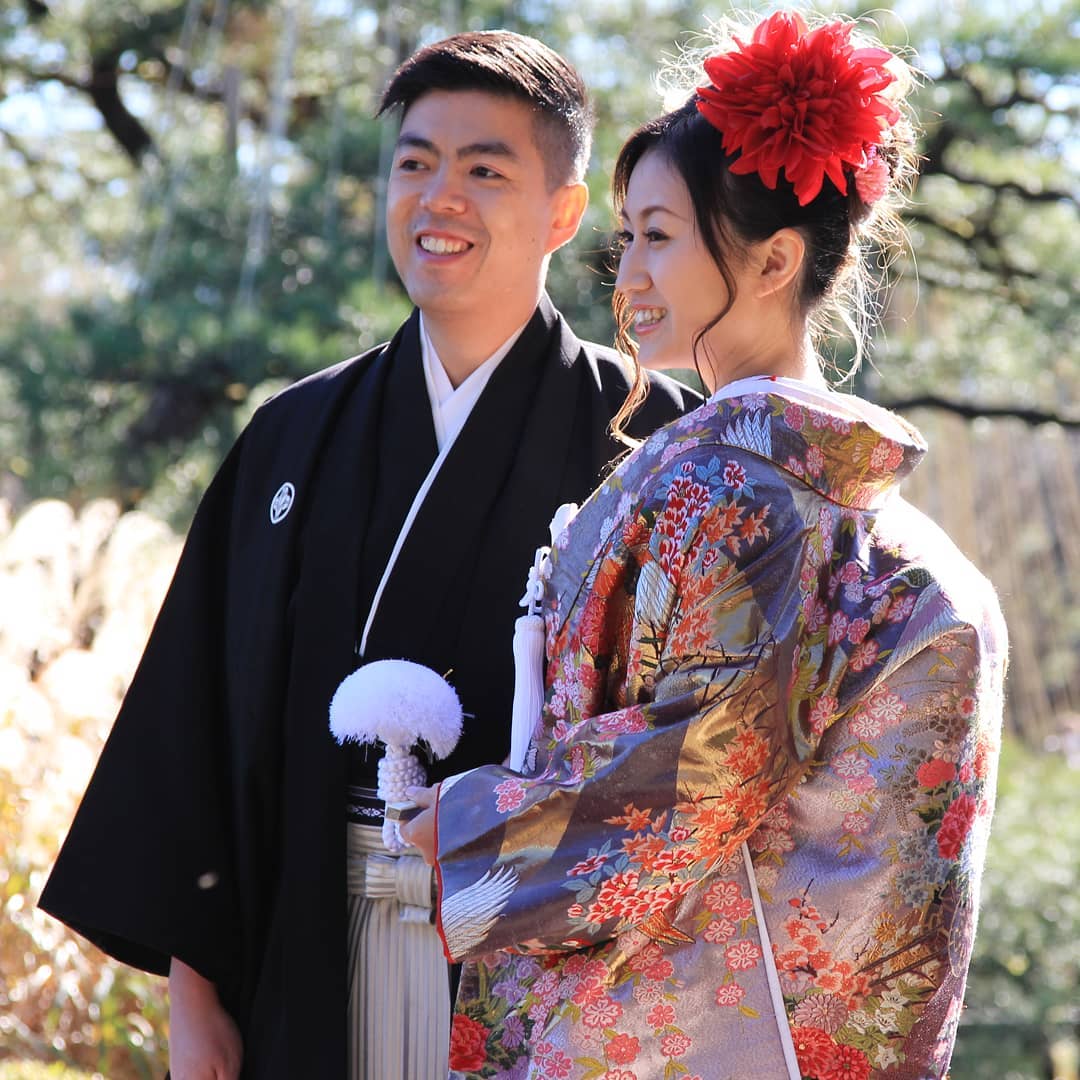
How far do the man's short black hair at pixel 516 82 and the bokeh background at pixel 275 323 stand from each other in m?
0.94

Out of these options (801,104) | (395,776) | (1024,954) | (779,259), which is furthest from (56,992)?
(1024,954)

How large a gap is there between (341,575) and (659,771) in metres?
0.81

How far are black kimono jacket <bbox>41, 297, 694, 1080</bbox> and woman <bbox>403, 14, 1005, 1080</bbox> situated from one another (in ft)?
1.64

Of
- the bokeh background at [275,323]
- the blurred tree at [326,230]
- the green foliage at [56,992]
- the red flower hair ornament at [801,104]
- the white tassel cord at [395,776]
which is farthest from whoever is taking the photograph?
the blurred tree at [326,230]

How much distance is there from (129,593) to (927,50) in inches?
129

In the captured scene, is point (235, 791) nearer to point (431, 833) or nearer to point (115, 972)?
point (431, 833)

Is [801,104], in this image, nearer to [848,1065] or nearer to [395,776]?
[395,776]

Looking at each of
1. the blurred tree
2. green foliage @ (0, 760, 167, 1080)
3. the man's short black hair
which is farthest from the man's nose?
green foliage @ (0, 760, 167, 1080)

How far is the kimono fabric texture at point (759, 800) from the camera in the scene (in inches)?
55.8

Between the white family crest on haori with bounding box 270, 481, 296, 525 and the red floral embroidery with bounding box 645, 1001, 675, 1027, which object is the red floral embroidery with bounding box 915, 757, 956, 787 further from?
the white family crest on haori with bounding box 270, 481, 296, 525

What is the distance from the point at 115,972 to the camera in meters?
3.45

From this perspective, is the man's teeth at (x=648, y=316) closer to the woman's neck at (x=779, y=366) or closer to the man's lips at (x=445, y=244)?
the woman's neck at (x=779, y=366)

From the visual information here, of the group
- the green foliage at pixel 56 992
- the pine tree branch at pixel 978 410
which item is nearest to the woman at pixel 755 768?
the green foliage at pixel 56 992

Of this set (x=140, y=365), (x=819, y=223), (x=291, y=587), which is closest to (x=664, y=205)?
(x=819, y=223)
